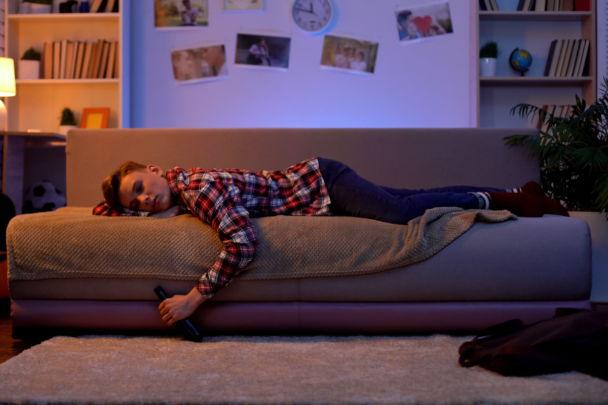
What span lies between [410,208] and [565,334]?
709 millimetres

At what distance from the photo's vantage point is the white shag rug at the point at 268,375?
3.42 ft

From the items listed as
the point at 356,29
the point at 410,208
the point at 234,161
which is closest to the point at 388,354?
the point at 410,208

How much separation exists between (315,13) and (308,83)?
20.1 inches

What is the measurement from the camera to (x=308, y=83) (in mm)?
3623

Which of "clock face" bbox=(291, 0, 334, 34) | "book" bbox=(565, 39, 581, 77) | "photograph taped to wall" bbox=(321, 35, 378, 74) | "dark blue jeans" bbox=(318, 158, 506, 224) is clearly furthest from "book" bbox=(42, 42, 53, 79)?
"book" bbox=(565, 39, 581, 77)

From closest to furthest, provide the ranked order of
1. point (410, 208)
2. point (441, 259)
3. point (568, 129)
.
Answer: point (441, 259) < point (410, 208) < point (568, 129)

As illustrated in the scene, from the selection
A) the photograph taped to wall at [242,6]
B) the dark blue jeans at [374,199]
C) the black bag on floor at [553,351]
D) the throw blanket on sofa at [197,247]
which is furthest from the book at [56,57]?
the black bag on floor at [553,351]

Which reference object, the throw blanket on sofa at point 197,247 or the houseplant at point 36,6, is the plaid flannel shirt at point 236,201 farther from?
the houseplant at point 36,6

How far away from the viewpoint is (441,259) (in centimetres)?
154

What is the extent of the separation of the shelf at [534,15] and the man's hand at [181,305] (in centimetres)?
300

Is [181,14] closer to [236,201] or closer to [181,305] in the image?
[236,201]

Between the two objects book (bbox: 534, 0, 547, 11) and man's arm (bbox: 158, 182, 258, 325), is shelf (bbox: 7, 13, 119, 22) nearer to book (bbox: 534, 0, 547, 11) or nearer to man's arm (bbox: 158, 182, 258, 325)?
man's arm (bbox: 158, 182, 258, 325)

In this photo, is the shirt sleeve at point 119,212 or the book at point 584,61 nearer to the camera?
the shirt sleeve at point 119,212

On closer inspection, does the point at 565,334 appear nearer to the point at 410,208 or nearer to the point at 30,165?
the point at 410,208
